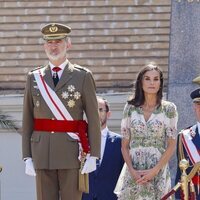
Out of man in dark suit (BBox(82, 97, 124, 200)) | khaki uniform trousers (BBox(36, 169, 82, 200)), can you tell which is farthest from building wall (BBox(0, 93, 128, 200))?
khaki uniform trousers (BBox(36, 169, 82, 200))

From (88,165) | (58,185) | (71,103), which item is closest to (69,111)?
(71,103)

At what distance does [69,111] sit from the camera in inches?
243

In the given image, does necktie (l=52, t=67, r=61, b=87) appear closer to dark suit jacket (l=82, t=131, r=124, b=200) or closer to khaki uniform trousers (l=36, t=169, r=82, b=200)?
khaki uniform trousers (l=36, t=169, r=82, b=200)

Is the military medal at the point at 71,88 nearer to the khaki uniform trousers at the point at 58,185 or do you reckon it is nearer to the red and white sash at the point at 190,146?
the khaki uniform trousers at the point at 58,185

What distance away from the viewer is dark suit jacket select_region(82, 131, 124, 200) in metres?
7.20

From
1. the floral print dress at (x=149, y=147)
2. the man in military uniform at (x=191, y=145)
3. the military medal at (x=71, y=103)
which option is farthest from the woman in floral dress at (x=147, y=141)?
the military medal at (x=71, y=103)

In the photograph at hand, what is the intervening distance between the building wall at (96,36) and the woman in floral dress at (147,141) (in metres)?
3.06

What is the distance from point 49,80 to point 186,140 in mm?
1335

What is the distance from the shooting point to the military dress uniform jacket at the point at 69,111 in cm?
614

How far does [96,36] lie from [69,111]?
387 cm

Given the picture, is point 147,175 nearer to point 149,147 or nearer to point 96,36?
point 149,147

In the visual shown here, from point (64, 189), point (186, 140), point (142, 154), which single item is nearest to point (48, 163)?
point (64, 189)

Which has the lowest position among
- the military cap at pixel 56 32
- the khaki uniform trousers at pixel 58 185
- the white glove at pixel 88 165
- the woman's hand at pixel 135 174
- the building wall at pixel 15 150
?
the building wall at pixel 15 150

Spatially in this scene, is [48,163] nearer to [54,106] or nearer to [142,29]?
[54,106]
